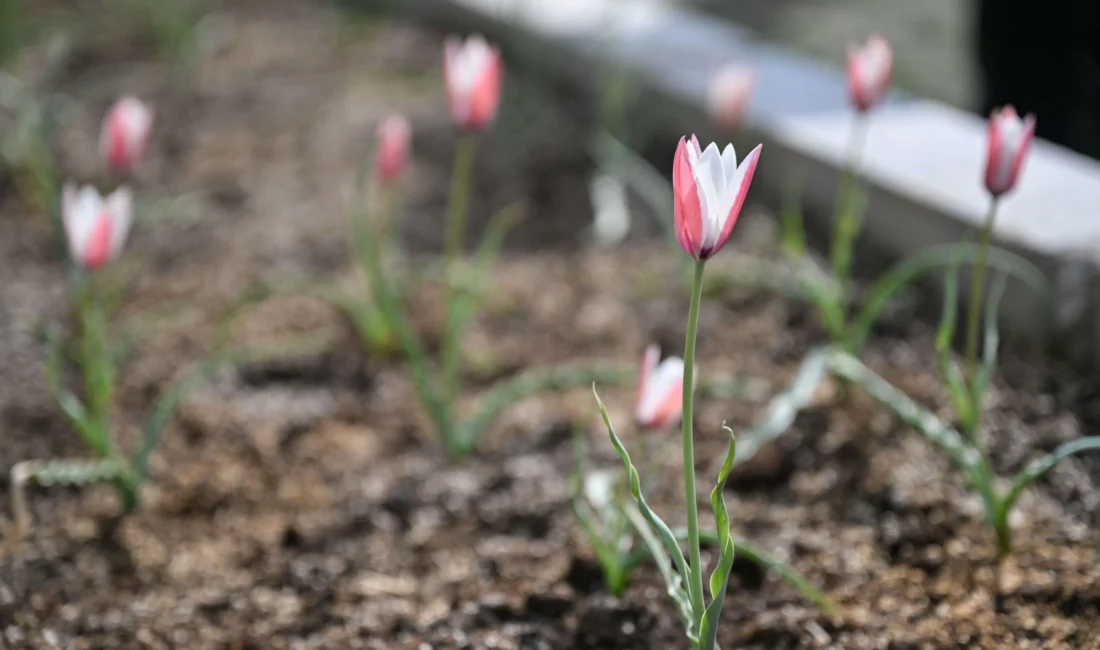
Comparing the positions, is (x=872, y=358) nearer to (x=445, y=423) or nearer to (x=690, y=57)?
(x=445, y=423)

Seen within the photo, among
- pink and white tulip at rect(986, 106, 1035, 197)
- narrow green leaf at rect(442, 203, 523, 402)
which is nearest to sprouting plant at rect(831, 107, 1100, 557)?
pink and white tulip at rect(986, 106, 1035, 197)

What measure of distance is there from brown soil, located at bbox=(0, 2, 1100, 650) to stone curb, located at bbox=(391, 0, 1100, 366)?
0.13 m

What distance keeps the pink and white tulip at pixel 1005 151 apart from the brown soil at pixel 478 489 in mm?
455

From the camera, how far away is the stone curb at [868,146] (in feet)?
5.78

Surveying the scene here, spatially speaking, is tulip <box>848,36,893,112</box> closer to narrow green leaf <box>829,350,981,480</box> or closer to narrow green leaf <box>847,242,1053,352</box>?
narrow green leaf <box>847,242,1053,352</box>

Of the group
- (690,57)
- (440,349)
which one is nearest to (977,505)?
(440,349)

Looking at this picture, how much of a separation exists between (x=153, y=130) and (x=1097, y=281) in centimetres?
257

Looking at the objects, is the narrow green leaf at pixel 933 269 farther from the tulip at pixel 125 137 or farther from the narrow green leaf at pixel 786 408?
the tulip at pixel 125 137

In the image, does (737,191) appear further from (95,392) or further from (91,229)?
(95,392)

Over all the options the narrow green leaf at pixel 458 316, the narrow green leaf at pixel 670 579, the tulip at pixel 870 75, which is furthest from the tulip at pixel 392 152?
the narrow green leaf at pixel 670 579

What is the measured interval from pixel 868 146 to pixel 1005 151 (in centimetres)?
101

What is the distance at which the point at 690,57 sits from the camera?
120 inches

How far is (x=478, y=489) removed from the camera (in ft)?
5.54

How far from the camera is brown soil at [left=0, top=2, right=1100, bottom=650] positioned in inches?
52.6
